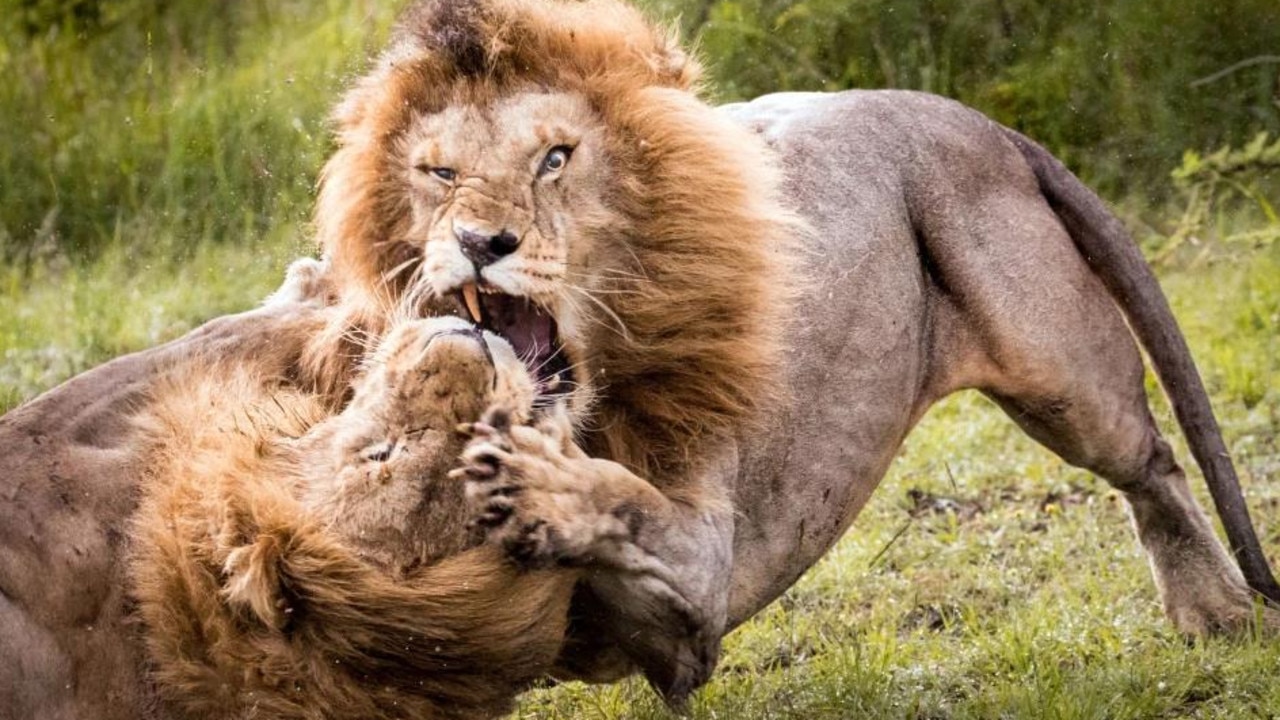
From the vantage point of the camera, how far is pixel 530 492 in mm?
2902

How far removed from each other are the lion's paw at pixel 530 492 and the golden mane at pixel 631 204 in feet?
1.02

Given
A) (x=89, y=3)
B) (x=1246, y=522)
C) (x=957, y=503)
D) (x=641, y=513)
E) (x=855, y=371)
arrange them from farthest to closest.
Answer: (x=89, y=3), (x=957, y=503), (x=1246, y=522), (x=855, y=371), (x=641, y=513)

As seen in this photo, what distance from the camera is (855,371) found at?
13.1 ft

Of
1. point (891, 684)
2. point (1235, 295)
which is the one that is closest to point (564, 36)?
point (891, 684)

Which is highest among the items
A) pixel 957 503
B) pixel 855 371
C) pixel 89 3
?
pixel 855 371

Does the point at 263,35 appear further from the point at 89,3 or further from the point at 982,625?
the point at 982,625

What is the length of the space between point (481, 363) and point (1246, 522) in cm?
234

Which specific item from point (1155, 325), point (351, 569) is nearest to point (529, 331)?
point (351, 569)

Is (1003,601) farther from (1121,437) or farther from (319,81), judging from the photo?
(319,81)

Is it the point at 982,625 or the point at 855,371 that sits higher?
the point at 855,371

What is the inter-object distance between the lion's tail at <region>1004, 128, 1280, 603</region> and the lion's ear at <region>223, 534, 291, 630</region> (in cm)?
227

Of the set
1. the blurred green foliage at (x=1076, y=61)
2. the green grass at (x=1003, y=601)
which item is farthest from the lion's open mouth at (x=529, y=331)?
the blurred green foliage at (x=1076, y=61)

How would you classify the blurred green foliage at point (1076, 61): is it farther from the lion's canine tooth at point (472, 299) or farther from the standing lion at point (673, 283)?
the lion's canine tooth at point (472, 299)

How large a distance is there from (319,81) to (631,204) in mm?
3840
